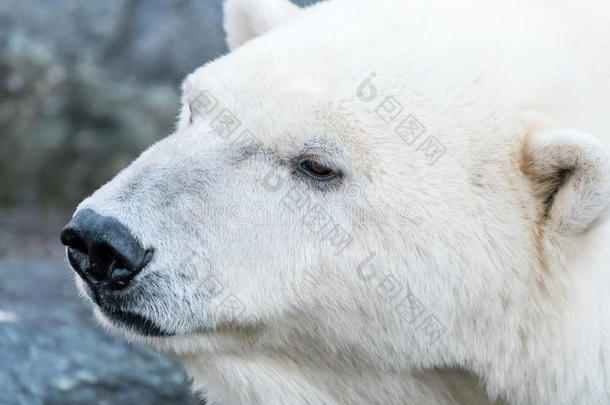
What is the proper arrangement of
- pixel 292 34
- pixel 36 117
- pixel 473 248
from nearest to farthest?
pixel 473 248
pixel 292 34
pixel 36 117

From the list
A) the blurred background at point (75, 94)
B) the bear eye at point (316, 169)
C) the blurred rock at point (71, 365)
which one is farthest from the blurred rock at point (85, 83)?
the bear eye at point (316, 169)

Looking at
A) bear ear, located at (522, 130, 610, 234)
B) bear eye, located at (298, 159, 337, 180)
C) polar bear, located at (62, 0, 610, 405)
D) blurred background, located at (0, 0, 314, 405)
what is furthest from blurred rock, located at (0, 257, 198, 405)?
bear ear, located at (522, 130, 610, 234)

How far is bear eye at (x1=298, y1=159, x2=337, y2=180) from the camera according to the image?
2.59 m

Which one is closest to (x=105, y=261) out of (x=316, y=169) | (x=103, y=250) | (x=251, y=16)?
(x=103, y=250)

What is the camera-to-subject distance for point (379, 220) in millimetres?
2574

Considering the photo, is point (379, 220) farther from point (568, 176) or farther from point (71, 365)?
point (71, 365)

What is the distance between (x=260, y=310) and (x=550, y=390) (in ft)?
3.10

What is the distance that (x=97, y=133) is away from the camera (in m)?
6.50

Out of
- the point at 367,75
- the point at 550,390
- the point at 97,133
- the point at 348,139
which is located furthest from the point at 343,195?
the point at 97,133

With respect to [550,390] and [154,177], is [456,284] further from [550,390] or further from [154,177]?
[154,177]

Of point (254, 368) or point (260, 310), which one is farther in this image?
point (254, 368)

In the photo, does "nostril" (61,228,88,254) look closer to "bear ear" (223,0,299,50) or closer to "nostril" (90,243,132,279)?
"nostril" (90,243,132,279)

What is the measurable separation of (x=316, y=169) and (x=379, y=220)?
249mm

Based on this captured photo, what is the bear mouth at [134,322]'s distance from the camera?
2609 millimetres
